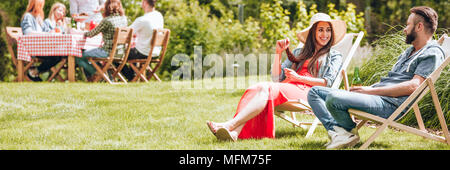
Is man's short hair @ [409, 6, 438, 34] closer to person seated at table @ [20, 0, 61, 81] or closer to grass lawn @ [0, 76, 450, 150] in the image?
grass lawn @ [0, 76, 450, 150]

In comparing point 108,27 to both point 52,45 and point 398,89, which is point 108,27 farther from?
point 398,89

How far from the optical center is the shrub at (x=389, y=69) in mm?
4705

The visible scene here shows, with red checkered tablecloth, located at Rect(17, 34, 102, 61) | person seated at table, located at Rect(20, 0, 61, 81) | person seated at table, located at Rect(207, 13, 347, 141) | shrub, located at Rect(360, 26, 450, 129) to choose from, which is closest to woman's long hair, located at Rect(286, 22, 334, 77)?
person seated at table, located at Rect(207, 13, 347, 141)

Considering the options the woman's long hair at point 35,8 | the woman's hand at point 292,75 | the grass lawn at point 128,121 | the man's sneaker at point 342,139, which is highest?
the woman's long hair at point 35,8

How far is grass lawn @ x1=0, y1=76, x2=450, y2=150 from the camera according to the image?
3.88m

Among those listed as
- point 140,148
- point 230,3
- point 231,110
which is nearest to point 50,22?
point 231,110

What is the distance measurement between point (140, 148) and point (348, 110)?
58.5 inches

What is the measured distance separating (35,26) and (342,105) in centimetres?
663

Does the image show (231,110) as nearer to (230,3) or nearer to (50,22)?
(50,22)

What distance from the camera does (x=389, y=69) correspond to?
5398 millimetres

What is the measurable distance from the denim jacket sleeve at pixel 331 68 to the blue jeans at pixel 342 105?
0.47 m

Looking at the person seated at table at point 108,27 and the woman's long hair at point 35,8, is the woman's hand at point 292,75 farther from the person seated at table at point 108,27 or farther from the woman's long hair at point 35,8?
the woman's long hair at point 35,8

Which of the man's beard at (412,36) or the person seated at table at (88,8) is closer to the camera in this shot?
the man's beard at (412,36)

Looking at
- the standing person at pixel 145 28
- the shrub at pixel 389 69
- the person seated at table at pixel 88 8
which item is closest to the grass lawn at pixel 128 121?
the shrub at pixel 389 69
